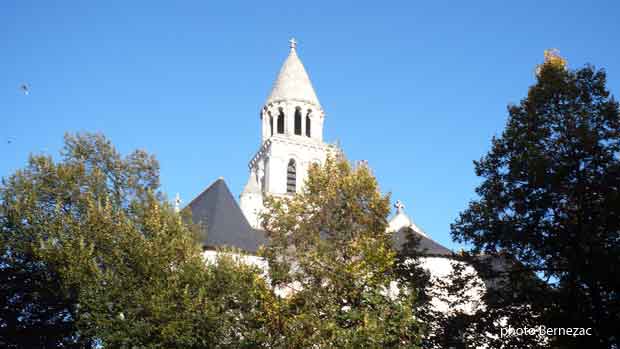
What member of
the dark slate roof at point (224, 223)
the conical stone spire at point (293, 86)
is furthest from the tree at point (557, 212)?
the conical stone spire at point (293, 86)

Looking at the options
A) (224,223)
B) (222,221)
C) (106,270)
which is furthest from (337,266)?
(222,221)

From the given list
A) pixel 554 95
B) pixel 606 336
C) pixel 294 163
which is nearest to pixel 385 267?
pixel 606 336

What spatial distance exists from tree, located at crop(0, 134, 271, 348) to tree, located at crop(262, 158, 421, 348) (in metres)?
A: 1.19

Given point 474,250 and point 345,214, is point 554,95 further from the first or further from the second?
point 345,214

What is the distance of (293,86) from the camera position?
51.3m

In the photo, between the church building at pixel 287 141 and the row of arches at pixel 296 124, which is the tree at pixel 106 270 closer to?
the church building at pixel 287 141

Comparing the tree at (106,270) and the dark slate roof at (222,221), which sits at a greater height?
the dark slate roof at (222,221)

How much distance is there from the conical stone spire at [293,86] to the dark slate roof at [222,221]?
56.7 feet

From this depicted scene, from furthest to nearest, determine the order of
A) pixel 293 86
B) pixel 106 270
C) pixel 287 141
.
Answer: pixel 293 86, pixel 287 141, pixel 106 270

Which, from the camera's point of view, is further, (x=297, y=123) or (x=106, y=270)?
(x=297, y=123)

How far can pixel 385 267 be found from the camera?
16.9 meters

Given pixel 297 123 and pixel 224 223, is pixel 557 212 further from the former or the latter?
pixel 297 123

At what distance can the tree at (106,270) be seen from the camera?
18.7 m

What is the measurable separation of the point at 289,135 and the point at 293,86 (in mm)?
4541
